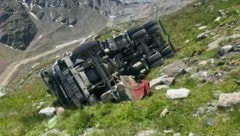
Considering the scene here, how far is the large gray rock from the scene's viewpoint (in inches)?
496

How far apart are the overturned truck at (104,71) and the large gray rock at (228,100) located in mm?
4228

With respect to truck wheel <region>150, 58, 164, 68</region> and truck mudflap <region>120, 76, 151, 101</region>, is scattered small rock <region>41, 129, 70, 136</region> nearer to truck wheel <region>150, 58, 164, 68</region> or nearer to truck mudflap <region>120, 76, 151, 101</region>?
truck mudflap <region>120, 76, 151, 101</region>

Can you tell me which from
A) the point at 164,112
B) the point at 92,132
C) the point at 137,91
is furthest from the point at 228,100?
the point at 137,91

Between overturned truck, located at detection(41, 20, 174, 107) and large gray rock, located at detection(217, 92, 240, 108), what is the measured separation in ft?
13.9

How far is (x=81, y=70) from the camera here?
746 inches

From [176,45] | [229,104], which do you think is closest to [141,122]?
[229,104]

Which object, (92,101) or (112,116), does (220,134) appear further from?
Result: (92,101)

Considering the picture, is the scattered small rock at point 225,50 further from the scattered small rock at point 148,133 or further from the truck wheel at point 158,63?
the scattered small rock at point 148,133

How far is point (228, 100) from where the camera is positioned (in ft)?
41.9

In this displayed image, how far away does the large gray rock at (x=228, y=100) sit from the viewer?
1261 cm

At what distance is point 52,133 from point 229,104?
5.25m

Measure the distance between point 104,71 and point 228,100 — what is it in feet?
25.4

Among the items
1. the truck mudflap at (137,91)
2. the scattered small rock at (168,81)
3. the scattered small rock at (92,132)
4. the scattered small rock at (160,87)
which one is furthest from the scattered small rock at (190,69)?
the scattered small rock at (92,132)

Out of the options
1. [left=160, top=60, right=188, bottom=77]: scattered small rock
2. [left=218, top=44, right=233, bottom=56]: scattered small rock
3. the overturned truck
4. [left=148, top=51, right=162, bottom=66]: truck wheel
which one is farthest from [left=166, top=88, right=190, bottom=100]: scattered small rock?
[left=148, top=51, right=162, bottom=66]: truck wheel
